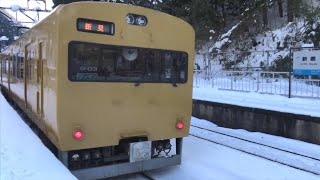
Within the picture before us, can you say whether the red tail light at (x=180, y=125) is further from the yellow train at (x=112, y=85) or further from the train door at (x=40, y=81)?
the train door at (x=40, y=81)

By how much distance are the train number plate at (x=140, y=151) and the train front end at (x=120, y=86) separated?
16mm

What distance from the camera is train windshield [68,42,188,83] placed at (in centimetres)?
617

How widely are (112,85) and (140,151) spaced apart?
122 centimetres

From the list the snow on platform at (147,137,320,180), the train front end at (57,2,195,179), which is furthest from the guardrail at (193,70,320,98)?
the train front end at (57,2,195,179)

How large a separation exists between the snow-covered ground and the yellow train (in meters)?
0.36

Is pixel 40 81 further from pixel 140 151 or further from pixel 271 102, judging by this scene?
pixel 271 102

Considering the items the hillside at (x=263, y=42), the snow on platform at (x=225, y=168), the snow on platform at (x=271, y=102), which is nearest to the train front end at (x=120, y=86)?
the snow on platform at (x=225, y=168)

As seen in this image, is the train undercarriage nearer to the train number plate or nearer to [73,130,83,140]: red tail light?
the train number plate

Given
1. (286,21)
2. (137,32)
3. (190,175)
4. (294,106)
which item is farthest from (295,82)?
(286,21)

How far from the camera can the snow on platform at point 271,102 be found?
478 inches

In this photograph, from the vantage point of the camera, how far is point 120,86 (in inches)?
259

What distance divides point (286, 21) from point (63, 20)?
2387 centimetres

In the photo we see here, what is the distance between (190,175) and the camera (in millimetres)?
7500

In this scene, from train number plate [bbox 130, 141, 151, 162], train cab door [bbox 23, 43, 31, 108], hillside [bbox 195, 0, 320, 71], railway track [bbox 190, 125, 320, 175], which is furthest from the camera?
hillside [bbox 195, 0, 320, 71]
